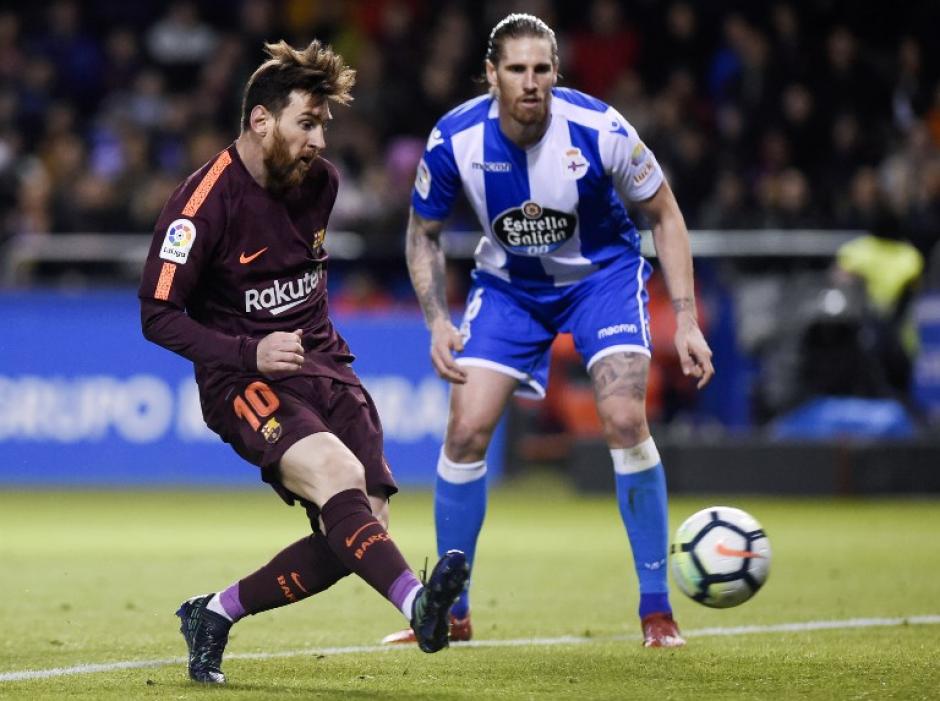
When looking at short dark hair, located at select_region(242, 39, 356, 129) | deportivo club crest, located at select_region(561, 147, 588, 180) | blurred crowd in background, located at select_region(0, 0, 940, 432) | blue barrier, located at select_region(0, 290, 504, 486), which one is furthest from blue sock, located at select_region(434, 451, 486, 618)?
blurred crowd in background, located at select_region(0, 0, 940, 432)

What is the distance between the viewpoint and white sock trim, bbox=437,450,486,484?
6914 mm

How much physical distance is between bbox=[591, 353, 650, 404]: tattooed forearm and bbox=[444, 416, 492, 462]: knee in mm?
492

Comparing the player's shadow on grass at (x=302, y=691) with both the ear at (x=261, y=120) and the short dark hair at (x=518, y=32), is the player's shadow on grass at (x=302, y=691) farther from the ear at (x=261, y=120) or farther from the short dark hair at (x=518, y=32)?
the short dark hair at (x=518, y=32)

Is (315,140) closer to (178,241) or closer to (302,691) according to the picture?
(178,241)

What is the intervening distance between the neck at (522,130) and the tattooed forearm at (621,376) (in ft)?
2.94

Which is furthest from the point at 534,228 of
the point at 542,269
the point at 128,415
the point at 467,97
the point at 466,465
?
the point at 467,97

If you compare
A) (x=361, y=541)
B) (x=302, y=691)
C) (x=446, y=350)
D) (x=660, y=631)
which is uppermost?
(x=446, y=350)

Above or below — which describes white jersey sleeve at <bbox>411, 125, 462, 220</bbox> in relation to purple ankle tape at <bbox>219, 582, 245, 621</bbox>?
above

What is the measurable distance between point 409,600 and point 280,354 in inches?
34.0

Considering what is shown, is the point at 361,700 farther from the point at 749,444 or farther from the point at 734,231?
the point at 734,231

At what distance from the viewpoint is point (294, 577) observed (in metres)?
5.69

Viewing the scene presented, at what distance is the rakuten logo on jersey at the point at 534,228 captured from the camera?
22.4 feet

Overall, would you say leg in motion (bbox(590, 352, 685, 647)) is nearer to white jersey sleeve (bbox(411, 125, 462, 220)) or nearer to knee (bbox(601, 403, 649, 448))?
knee (bbox(601, 403, 649, 448))

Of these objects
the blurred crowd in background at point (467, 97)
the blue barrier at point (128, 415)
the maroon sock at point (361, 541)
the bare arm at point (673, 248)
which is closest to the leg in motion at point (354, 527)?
the maroon sock at point (361, 541)
